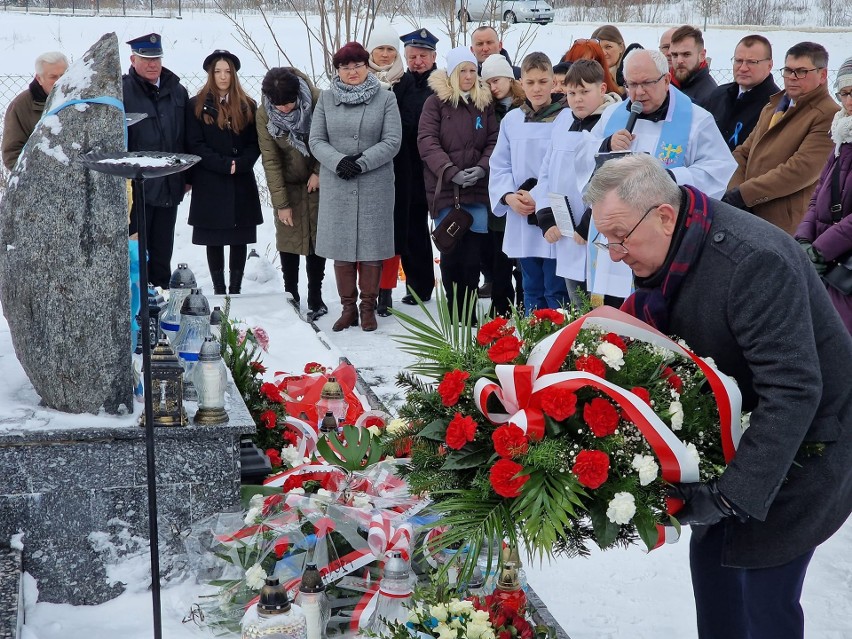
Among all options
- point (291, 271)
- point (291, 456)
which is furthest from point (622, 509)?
point (291, 271)

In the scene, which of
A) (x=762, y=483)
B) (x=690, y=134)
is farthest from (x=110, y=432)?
(x=690, y=134)

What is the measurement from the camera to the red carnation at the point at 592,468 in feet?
7.70

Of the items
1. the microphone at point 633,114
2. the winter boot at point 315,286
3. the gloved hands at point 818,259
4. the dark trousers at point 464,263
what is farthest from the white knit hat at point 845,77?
the winter boot at point 315,286

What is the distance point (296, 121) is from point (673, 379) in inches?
195

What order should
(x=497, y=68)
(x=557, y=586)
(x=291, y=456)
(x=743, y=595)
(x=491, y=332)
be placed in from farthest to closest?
(x=497, y=68)
(x=291, y=456)
(x=557, y=586)
(x=491, y=332)
(x=743, y=595)

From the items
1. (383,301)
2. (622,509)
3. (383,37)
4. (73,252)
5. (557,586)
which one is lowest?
(557,586)

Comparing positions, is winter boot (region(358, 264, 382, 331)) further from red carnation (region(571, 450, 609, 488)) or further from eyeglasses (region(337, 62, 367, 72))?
red carnation (region(571, 450, 609, 488))

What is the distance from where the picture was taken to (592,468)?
7.74 feet

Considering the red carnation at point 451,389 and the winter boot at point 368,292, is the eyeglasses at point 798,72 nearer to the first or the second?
the winter boot at point 368,292

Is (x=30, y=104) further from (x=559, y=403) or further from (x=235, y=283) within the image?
(x=559, y=403)

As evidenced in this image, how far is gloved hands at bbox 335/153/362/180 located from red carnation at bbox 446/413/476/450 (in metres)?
4.41

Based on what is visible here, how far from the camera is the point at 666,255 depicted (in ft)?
8.07

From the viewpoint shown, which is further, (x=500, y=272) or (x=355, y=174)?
(x=500, y=272)

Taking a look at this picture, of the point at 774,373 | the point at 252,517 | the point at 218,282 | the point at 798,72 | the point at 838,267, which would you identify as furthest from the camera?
the point at 218,282
